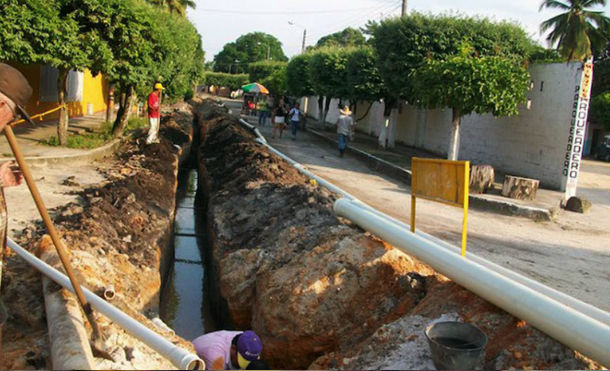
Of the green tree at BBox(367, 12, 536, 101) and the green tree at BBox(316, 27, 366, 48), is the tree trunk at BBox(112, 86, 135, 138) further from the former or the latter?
the green tree at BBox(316, 27, 366, 48)

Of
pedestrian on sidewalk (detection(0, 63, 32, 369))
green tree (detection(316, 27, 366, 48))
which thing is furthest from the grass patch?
green tree (detection(316, 27, 366, 48))

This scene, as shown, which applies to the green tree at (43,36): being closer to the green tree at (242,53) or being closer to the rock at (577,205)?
the rock at (577,205)

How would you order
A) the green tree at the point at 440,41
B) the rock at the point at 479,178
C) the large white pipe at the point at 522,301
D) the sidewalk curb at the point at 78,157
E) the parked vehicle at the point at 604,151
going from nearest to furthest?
the large white pipe at the point at 522,301 < the sidewalk curb at the point at 78,157 < the rock at the point at 479,178 < the green tree at the point at 440,41 < the parked vehicle at the point at 604,151

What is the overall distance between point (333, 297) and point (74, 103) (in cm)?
2276

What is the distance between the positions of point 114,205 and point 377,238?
14.7 ft

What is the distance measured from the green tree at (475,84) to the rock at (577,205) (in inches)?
119

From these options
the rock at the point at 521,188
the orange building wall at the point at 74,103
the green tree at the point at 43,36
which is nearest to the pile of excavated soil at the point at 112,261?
the green tree at the point at 43,36

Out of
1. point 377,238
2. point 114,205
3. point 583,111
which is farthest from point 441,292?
point 583,111

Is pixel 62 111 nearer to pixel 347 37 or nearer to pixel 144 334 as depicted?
pixel 144 334

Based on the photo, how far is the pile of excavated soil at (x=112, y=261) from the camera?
412 centimetres

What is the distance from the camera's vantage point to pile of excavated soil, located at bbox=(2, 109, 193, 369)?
412cm

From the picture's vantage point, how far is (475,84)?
47.1 ft

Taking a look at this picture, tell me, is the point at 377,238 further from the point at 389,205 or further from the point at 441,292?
the point at 389,205

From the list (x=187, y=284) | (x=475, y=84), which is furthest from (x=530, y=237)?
(x=187, y=284)
